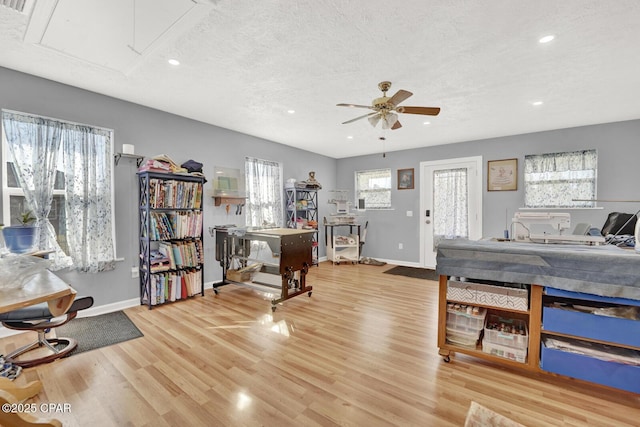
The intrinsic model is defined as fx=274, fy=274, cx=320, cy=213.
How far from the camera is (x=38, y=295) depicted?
1304 mm

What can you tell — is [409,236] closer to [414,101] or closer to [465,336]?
[414,101]

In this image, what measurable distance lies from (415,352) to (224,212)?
A: 133 inches

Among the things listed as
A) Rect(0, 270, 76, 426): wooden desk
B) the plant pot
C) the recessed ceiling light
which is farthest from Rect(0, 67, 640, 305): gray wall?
the recessed ceiling light

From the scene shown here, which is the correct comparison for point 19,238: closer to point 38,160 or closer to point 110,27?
point 38,160

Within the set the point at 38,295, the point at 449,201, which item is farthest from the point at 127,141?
the point at 449,201

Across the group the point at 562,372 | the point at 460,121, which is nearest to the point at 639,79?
the point at 460,121

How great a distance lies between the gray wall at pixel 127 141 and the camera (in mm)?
2736

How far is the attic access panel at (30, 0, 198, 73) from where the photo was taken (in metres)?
1.75

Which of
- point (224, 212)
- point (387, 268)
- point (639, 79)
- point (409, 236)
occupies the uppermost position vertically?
point (639, 79)

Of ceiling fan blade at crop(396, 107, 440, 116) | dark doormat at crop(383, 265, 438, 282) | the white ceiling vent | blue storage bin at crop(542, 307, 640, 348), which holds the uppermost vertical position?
the white ceiling vent

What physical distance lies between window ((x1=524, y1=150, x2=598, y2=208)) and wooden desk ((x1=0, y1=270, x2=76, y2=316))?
576cm

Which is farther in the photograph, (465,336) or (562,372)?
(465,336)

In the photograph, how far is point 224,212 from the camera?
4.41 metres

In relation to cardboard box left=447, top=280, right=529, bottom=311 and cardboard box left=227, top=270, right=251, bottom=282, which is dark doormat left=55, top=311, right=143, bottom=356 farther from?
cardboard box left=447, top=280, right=529, bottom=311
